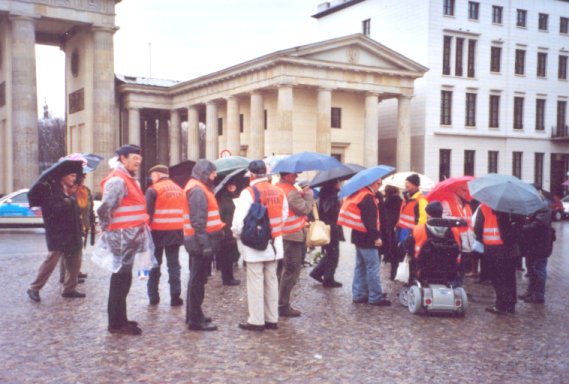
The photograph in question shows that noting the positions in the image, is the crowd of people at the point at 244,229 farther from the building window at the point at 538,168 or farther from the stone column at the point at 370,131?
the building window at the point at 538,168

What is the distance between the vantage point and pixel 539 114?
156ft

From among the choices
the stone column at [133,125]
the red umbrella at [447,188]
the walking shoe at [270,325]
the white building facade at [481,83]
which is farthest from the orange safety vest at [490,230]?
the stone column at [133,125]

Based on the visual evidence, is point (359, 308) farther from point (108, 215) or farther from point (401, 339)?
point (108, 215)

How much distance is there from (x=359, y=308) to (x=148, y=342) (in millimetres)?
3137

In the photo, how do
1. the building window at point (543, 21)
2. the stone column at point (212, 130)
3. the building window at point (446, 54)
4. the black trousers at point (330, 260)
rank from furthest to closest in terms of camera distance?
the building window at point (543, 21), the stone column at point (212, 130), the building window at point (446, 54), the black trousers at point (330, 260)

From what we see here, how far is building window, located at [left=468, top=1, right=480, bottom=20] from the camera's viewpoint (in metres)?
43.8

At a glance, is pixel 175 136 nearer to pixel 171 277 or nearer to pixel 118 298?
pixel 171 277

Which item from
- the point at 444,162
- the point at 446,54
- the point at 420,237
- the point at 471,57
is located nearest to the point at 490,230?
the point at 420,237

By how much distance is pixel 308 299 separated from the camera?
934 cm

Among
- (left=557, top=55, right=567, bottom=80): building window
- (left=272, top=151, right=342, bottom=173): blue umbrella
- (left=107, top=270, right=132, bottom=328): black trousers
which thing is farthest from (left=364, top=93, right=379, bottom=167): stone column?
(left=107, top=270, right=132, bottom=328): black trousers

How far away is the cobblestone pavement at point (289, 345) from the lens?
19.1ft

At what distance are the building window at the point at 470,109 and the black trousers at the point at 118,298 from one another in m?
40.6

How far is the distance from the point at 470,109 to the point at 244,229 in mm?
40490

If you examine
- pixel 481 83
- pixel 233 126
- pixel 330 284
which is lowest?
pixel 330 284
